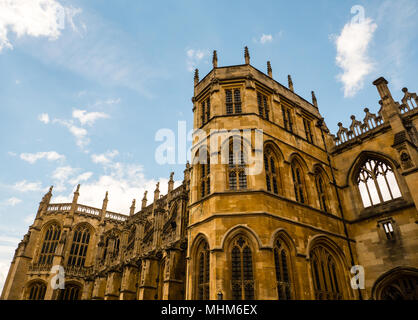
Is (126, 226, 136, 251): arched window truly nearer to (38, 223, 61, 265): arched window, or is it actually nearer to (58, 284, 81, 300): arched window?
(58, 284, 81, 300): arched window

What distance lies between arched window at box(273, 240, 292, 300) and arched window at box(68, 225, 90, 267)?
32.5m

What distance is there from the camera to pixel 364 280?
53.2 ft

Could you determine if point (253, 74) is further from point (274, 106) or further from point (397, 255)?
point (397, 255)

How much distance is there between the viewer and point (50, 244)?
3778cm

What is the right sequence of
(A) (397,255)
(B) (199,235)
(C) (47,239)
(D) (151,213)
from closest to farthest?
1. (B) (199,235)
2. (A) (397,255)
3. (D) (151,213)
4. (C) (47,239)

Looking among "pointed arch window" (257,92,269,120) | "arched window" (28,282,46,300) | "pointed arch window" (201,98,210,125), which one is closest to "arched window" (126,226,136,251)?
"arched window" (28,282,46,300)

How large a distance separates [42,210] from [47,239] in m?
3.88

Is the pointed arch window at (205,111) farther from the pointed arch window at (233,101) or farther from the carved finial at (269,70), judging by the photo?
the carved finial at (269,70)

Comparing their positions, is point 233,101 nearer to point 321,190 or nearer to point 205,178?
point 205,178

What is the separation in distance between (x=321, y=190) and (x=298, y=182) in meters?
2.42

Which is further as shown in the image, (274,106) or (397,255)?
(274,106)

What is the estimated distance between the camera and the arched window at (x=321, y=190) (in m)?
17.8

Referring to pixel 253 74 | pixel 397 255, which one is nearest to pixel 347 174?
pixel 397 255

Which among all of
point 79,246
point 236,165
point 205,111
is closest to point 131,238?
A: point 79,246
